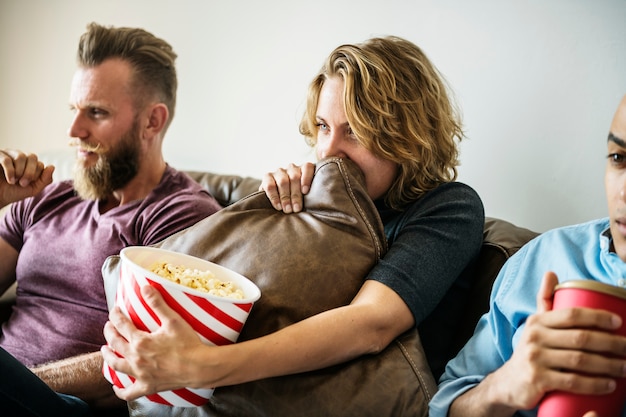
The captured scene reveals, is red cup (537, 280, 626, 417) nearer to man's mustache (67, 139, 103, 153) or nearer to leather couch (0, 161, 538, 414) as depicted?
leather couch (0, 161, 538, 414)

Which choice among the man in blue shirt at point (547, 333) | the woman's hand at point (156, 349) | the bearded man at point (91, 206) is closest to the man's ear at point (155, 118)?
the bearded man at point (91, 206)

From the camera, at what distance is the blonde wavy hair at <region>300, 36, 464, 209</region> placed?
1.43 m

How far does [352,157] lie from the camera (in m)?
1.46

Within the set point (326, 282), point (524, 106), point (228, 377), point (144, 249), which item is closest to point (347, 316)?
point (326, 282)

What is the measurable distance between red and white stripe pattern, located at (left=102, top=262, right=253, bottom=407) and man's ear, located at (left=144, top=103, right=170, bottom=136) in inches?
42.2

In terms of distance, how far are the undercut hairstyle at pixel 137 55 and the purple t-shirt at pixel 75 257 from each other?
11.6 inches

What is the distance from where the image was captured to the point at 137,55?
2064mm

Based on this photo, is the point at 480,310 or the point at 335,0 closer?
the point at 480,310

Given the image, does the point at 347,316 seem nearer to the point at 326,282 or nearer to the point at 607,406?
the point at 326,282

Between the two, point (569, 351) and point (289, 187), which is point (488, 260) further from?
point (569, 351)

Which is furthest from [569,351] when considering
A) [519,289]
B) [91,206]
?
[91,206]

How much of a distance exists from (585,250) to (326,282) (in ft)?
1.59

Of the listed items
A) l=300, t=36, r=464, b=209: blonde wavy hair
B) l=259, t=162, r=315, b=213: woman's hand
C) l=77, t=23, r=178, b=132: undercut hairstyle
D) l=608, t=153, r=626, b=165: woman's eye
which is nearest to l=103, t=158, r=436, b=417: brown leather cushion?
l=259, t=162, r=315, b=213: woman's hand

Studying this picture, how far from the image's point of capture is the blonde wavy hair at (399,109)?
1429mm
